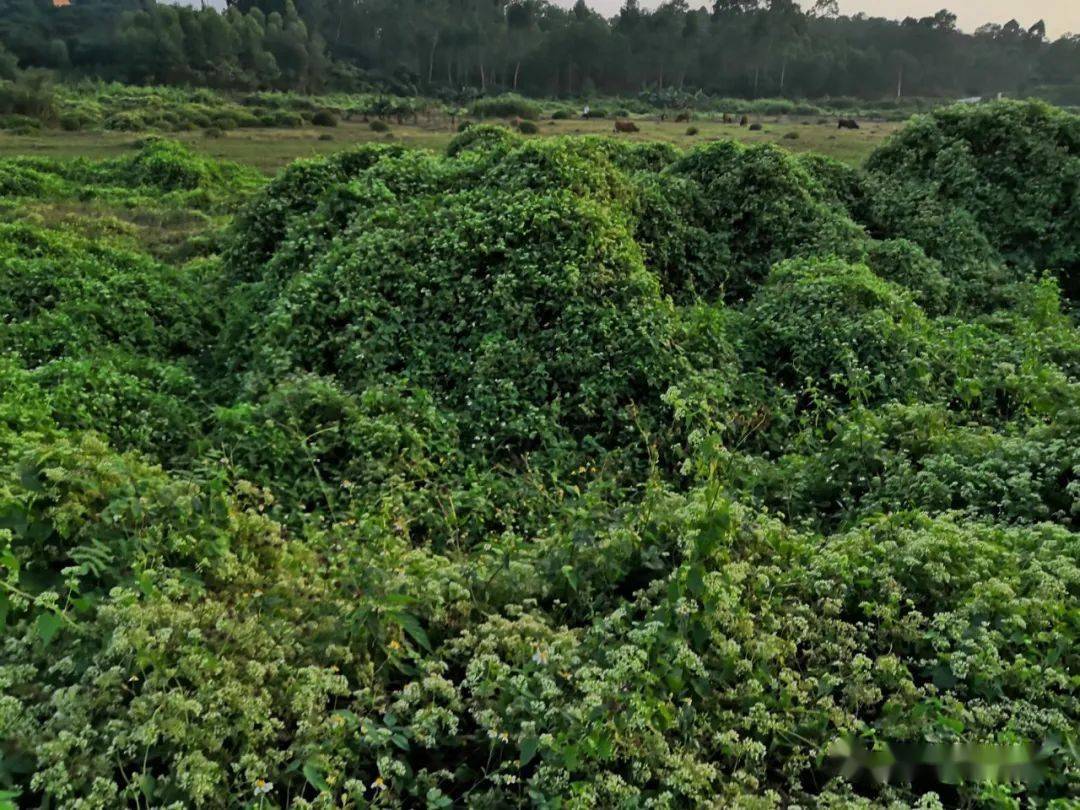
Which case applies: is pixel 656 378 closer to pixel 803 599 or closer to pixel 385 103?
pixel 803 599

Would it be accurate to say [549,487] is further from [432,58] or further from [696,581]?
[432,58]

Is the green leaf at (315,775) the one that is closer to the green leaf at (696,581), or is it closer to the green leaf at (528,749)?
the green leaf at (528,749)

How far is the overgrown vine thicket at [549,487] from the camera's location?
2496mm

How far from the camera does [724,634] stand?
2994 millimetres

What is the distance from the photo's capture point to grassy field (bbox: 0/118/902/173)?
22.9m

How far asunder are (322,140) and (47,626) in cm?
2832

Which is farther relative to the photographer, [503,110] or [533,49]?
[533,49]

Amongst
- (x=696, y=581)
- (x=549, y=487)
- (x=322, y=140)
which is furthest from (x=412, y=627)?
(x=322, y=140)

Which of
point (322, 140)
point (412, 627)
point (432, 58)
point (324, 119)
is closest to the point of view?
point (412, 627)

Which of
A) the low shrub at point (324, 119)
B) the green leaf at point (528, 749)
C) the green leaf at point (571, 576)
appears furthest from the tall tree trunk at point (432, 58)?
the green leaf at point (528, 749)

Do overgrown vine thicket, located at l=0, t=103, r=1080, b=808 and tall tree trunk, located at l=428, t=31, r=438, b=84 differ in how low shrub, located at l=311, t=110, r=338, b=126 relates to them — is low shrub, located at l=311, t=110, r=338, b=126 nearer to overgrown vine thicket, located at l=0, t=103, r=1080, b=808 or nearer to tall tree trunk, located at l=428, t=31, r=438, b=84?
overgrown vine thicket, located at l=0, t=103, r=1080, b=808

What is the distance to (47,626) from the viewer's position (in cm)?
251

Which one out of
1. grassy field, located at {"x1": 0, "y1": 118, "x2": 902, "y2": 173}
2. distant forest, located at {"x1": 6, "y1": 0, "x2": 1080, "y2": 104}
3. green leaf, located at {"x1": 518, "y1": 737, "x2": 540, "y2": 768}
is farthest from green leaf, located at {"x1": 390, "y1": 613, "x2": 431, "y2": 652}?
distant forest, located at {"x1": 6, "y1": 0, "x2": 1080, "y2": 104}

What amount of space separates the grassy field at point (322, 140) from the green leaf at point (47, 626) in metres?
16.6
